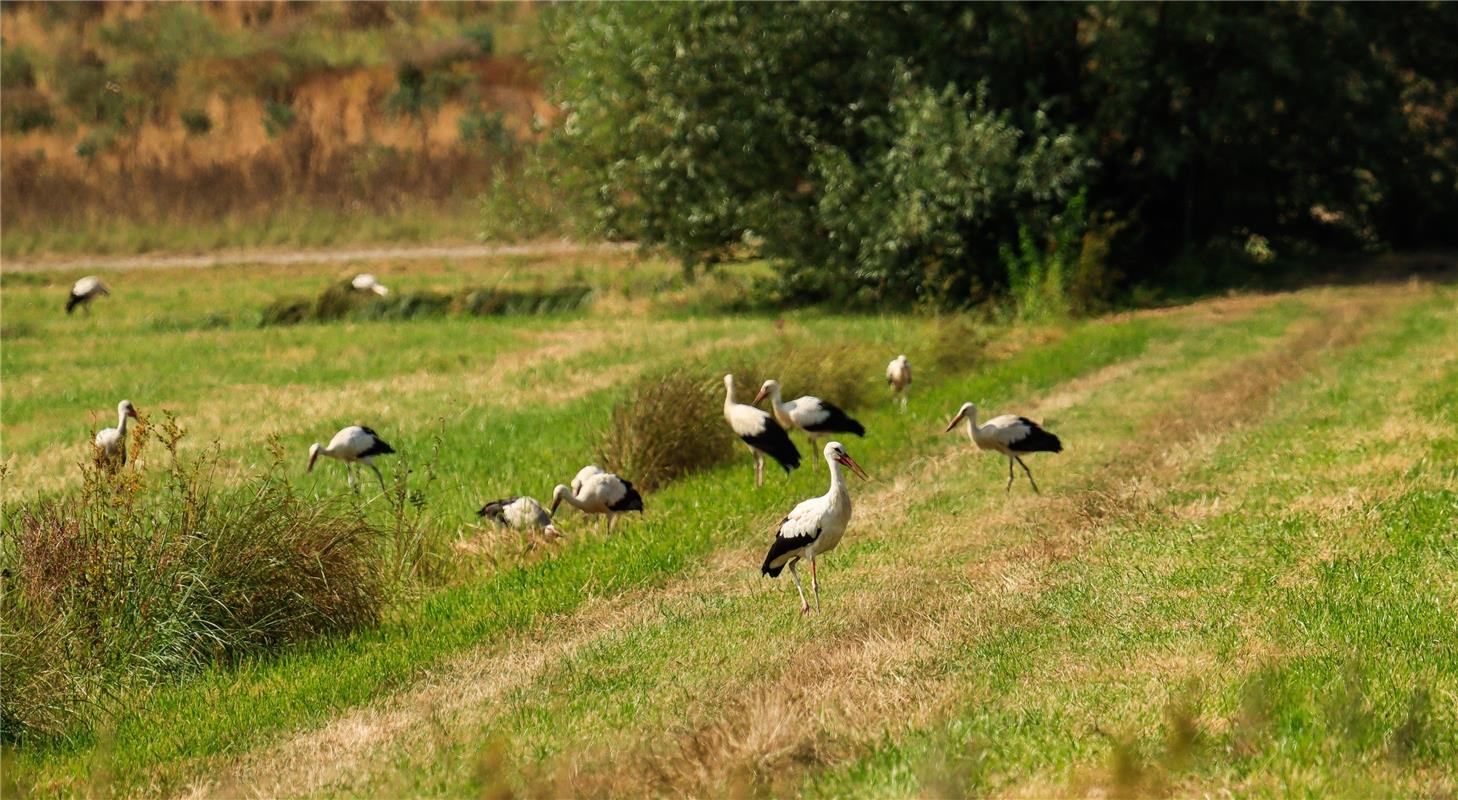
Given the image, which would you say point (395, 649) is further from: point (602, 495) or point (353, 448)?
point (353, 448)

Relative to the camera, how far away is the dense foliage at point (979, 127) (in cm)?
3406

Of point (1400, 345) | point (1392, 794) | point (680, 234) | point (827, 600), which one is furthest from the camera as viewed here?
point (680, 234)

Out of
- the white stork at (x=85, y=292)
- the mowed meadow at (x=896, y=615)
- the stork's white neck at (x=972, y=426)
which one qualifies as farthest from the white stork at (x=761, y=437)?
the white stork at (x=85, y=292)

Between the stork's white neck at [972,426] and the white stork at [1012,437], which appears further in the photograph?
the stork's white neck at [972,426]

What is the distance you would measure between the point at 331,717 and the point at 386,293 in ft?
102

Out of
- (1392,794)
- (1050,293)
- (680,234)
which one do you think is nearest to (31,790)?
(1392,794)

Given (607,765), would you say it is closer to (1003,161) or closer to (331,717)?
(331,717)

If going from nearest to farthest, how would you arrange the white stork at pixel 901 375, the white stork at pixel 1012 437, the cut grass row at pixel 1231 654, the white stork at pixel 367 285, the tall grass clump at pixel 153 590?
1. the cut grass row at pixel 1231 654
2. the tall grass clump at pixel 153 590
3. the white stork at pixel 1012 437
4. the white stork at pixel 901 375
5. the white stork at pixel 367 285

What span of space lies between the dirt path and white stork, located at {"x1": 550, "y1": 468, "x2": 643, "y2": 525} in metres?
36.3

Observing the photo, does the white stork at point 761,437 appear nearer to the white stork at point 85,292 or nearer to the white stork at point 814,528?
the white stork at point 814,528

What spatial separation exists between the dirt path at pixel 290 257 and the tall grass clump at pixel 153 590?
1542 inches

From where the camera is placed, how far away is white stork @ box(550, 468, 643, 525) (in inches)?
558

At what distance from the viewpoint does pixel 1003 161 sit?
33031 millimetres

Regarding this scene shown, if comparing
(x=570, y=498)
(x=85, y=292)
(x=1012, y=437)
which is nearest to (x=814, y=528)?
(x=570, y=498)
